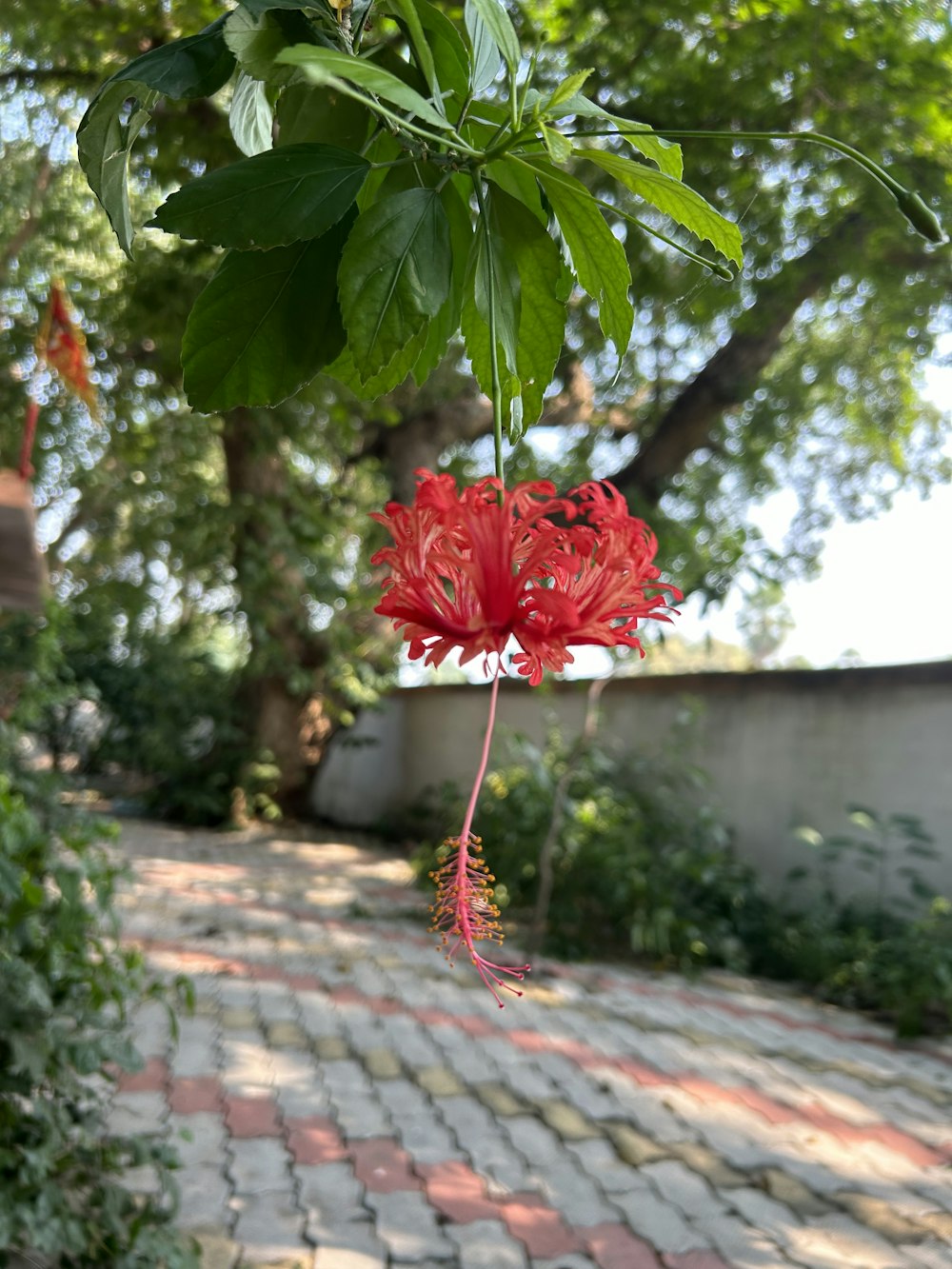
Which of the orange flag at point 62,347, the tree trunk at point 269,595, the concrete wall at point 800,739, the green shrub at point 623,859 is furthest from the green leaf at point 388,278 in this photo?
the tree trunk at point 269,595

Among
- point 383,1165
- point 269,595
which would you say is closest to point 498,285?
point 383,1165

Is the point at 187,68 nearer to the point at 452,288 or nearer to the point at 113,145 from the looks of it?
the point at 113,145

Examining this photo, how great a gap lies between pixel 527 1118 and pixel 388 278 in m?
2.52

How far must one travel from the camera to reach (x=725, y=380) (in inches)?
203

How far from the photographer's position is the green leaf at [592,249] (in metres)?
0.61

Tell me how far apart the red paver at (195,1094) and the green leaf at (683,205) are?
7.95 ft

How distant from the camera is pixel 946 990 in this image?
3539mm

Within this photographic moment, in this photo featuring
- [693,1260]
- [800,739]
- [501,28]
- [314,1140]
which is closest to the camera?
[501,28]

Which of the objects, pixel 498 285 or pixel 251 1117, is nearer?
pixel 498 285

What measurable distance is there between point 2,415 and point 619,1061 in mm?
5395

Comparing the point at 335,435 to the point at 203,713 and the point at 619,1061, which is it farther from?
the point at 619,1061

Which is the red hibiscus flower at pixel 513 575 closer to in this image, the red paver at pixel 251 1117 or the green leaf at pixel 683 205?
the green leaf at pixel 683 205

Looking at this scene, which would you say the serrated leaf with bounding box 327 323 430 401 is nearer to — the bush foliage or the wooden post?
the wooden post

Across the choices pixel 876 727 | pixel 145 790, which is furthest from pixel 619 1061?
pixel 145 790
